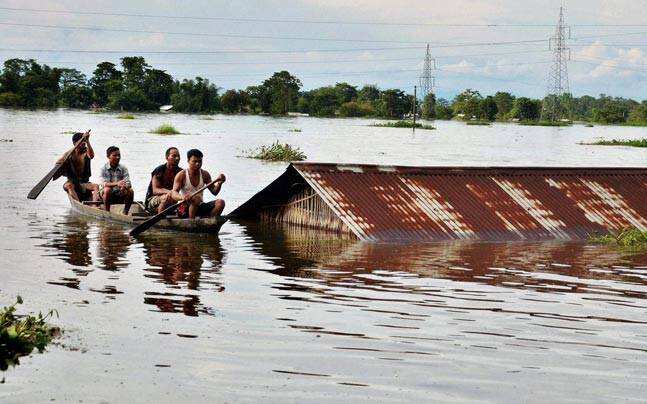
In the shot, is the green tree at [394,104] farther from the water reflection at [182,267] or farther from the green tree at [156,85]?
the water reflection at [182,267]

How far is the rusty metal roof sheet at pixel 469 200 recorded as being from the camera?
16.5m

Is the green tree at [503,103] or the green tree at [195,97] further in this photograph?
the green tree at [503,103]

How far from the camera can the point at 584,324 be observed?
1004cm

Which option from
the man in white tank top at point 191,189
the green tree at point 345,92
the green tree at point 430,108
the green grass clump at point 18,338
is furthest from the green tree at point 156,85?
the green grass clump at point 18,338

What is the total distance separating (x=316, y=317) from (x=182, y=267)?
3824 millimetres

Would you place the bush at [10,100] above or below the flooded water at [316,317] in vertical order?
above

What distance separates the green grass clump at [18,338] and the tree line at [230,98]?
11593cm

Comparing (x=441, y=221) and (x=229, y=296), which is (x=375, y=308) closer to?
(x=229, y=296)

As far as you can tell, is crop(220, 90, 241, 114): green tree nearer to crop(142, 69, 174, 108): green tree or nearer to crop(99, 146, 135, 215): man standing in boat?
crop(142, 69, 174, 108): green tree

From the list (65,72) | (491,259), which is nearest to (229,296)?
(491,259)

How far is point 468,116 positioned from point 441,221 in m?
147

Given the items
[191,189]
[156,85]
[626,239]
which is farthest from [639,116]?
[191,189]

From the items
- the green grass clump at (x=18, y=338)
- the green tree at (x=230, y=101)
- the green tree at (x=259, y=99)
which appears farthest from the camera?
the green tree at (x=259, y=99)

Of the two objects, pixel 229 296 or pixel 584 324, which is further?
pixel 229 296
